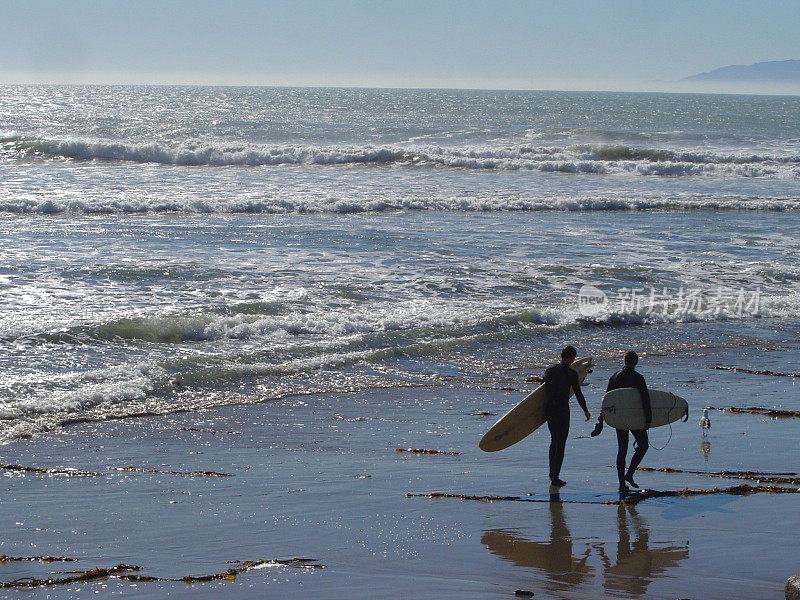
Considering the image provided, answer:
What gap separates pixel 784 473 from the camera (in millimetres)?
7840

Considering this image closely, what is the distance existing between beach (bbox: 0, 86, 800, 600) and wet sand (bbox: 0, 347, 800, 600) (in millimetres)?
33

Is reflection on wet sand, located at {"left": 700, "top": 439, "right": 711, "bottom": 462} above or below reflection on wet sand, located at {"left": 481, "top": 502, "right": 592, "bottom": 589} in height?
above

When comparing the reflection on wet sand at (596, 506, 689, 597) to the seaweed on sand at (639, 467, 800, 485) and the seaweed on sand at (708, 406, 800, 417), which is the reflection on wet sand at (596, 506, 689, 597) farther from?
the seaweed on sand at (708, 406, 800, 417)

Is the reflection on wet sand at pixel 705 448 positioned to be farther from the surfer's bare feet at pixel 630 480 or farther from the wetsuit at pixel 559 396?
the wetsuit at pixel 559 396

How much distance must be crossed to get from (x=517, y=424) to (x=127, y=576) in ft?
13.1

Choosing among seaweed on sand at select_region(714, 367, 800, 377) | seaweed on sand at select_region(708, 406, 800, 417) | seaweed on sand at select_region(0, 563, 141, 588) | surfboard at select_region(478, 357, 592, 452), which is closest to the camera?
seaweed on sand at select_region(0, 563, 141, 588)

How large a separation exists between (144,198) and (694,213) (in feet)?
59.6

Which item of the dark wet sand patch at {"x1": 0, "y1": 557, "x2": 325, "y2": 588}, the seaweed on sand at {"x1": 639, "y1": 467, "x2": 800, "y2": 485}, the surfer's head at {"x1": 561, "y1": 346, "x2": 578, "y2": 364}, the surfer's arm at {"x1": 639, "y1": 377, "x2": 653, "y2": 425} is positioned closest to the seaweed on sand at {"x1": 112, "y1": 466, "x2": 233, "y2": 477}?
the dark wet sand patch at {"x1": 0, "y1": 557, "x2": 325, "y2": 588}

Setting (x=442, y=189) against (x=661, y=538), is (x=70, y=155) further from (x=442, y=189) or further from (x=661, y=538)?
(x=661, y=538)

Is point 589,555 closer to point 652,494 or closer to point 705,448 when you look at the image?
point 652,494

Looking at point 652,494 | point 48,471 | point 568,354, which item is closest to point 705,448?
point 652,494

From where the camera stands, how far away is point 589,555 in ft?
20.0

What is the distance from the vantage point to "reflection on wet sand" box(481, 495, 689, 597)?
564 centimetres

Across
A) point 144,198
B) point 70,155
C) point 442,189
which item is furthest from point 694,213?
point 70,155
